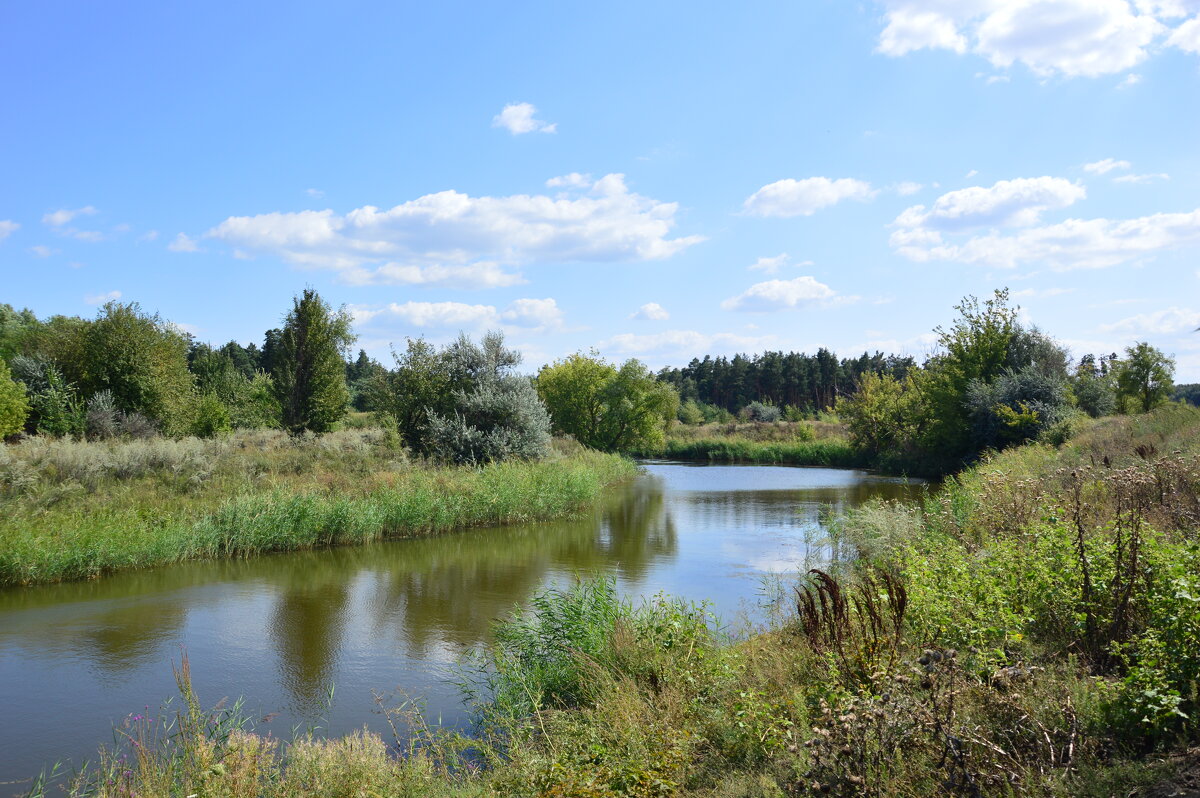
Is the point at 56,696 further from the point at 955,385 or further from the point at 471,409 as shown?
the point at 955,385

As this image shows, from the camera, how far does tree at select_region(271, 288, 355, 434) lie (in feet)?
99.2

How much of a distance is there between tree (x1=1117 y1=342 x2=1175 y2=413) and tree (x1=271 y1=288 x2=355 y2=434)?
33303 mm

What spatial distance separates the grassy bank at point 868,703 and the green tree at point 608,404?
33793 mm

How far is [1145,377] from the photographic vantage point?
31219 millimetres

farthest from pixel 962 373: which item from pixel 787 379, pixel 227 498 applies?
pixel 787 379

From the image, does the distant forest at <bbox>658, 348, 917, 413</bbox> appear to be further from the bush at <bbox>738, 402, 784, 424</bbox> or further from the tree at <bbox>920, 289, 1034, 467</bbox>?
the tree at <bbox>920, 289, 1034, 467</bbox>

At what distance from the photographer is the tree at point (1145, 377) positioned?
31000 mm

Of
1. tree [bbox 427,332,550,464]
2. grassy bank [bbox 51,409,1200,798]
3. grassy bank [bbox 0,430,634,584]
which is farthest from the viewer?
tree [bbox 427,332,550,464]

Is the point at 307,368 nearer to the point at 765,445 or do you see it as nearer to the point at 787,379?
the point at 765,445

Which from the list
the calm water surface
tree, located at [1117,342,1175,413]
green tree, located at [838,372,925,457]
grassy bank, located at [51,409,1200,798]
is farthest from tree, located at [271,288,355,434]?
tree, located at [1117,342,1175,413]

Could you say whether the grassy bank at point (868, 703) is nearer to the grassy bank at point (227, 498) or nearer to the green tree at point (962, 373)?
the grassy bank at point (227, 498)

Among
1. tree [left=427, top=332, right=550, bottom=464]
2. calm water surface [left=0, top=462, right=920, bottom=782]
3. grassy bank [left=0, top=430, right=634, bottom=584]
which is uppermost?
tree [left=427, top=332, right=550, bottom=464]

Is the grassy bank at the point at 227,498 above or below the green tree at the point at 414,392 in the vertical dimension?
below

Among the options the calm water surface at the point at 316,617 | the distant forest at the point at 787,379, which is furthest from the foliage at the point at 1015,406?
the distant forest at the point at 787,379
